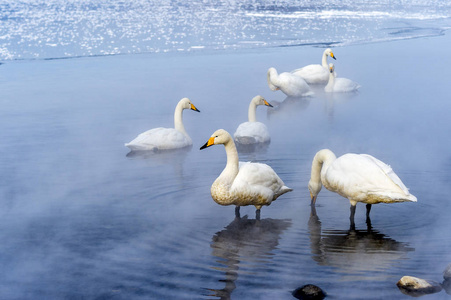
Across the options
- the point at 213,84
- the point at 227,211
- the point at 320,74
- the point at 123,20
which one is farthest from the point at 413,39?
the point at 227,211

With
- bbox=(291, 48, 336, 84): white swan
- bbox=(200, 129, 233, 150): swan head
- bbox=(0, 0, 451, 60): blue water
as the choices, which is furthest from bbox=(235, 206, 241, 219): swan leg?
bbox=(0, 0, 451, 60): blue water

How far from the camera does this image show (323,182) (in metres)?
9.22

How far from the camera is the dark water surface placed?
7.14m

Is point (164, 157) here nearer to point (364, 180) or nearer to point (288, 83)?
point (364, 180)

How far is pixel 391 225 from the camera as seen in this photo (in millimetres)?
8680

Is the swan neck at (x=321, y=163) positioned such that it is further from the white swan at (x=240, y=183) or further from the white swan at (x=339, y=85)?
the white swan at (x=339, y=85)

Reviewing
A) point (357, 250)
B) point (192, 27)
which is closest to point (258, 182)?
point (357, 250)

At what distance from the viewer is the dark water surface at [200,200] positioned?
7145 mm

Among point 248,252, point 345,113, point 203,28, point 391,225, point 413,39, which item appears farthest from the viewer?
point 203,28

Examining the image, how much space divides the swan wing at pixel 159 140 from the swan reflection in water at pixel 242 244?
13.5 ft

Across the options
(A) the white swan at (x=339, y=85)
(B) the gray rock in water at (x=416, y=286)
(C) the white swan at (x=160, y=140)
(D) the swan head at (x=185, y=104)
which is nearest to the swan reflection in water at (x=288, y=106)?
(A) the white swan at (x=339, y=85)

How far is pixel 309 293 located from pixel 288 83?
12456mm

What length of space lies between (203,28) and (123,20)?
25.7 ft

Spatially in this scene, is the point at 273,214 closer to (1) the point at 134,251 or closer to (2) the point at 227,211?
(2) the point at 227,211
